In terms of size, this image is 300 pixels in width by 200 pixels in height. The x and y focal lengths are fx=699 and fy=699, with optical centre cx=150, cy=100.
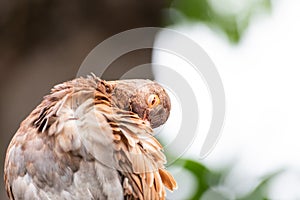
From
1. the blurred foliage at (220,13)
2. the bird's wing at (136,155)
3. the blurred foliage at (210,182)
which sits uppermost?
the blurred foliage at (220,13)

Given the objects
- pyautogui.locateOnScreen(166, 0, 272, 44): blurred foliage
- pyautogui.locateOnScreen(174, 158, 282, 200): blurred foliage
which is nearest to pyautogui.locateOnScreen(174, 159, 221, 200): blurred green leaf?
pyautogui.locateOnScreen(174, 158, 282, 200): blurred foliage

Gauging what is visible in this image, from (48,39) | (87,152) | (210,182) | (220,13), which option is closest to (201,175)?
(210,182)

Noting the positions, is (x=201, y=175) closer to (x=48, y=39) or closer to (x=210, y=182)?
(x=210, y=182)

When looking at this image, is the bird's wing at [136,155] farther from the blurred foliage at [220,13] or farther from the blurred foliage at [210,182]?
the blurred foliage at [220,13]

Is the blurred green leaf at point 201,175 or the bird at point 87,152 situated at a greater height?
the bird at point 87,152

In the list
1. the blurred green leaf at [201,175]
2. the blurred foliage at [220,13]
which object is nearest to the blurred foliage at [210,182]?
the blurred green leaf at [201,175]

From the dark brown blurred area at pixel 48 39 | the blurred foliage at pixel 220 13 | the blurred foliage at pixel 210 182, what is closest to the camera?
the blurred foliage at pixel 210 182

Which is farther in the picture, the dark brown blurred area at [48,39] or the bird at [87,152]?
the dark brown blurred area at [48,39]

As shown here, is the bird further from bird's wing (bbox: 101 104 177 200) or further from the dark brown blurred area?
the dark brown blurred area
